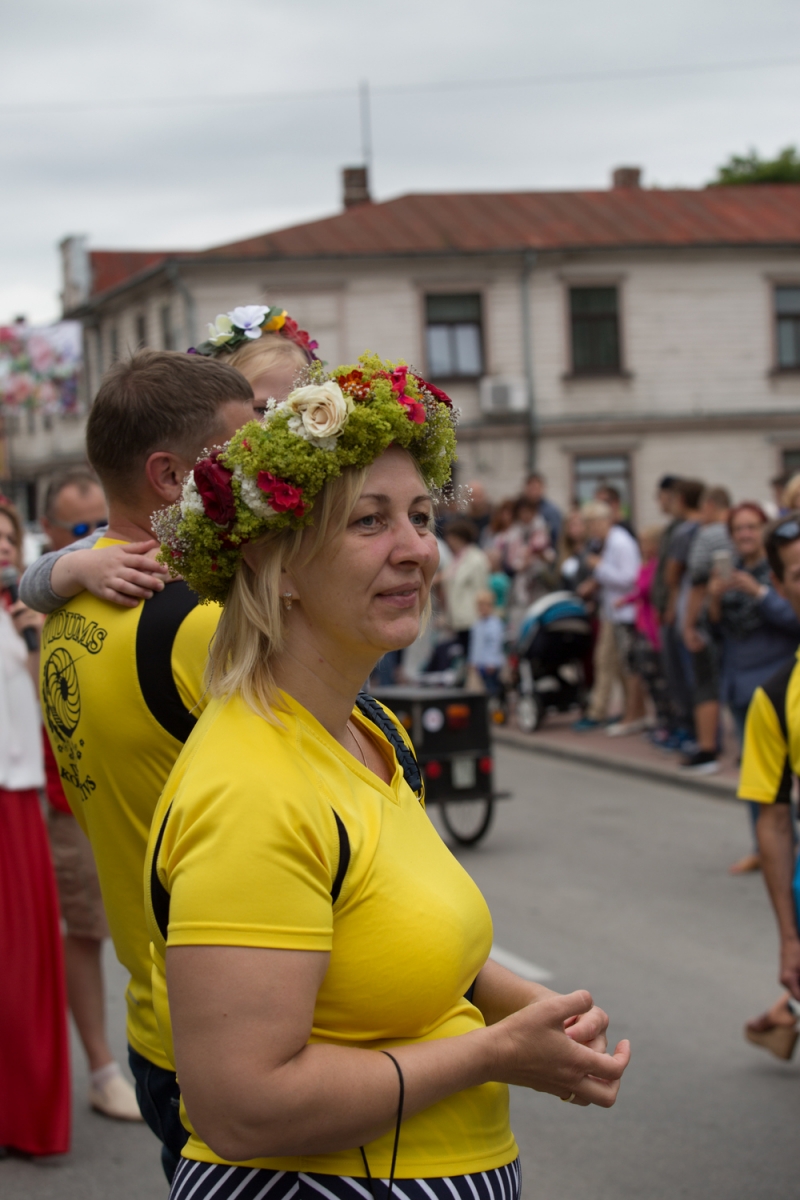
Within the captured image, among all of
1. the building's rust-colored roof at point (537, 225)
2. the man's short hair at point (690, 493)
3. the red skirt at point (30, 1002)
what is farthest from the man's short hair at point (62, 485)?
the building's rust-colored roof at point (537, 225)

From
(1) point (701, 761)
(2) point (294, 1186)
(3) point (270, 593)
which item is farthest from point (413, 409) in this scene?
(1) point (701, 761)

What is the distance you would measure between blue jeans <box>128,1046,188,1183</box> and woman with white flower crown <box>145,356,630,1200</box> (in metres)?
0.39

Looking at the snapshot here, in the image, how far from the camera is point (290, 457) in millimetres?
1898

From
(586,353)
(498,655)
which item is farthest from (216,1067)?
(586,353)

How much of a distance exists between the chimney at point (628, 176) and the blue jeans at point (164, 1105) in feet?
111

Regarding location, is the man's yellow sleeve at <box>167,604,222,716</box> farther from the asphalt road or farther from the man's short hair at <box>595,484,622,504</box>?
the man's short hair at <box>595,484,622,504</box>

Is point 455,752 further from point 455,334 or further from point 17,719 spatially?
point 455,334

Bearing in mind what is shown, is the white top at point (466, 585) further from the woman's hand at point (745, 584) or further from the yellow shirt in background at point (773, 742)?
the yellow shirt in background at point (773, 742)

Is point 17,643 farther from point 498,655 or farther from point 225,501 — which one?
point 498,655

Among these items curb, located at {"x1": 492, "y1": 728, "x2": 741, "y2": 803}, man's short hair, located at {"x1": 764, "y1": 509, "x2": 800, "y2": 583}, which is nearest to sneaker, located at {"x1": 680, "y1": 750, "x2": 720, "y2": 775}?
curb, located at {"x1": 492, "y1": 728, "x2": 741, "y2": 803}

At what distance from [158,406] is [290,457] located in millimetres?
694

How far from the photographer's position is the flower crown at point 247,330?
323cm

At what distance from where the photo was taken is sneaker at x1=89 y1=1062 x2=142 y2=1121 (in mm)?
4762

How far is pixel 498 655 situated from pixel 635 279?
1646 cm
